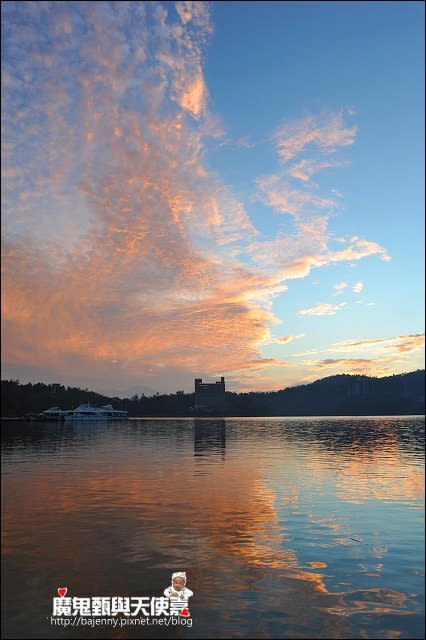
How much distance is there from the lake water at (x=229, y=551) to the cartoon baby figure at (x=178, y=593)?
39cm

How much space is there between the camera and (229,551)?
23344 millimetres

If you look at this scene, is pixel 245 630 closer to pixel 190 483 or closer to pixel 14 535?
pixel 14 535

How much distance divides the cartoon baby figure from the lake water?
39 centimetres

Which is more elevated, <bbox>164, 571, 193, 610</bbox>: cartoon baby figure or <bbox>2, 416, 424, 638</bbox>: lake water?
<bbox>164, 571, 193, 610</bbox>: cartoon baby figure

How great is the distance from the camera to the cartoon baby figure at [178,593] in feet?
54.9

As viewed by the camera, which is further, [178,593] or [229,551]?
[229,551]

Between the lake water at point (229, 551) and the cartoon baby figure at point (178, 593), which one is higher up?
the cartoon baby figure at point (178, 593)

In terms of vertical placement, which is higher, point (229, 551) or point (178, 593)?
point (178, 593)

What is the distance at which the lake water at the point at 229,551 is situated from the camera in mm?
15859

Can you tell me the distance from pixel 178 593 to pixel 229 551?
659 centimetres

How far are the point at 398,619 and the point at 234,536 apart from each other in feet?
38.0

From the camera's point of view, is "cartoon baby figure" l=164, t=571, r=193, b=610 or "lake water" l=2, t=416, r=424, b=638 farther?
"cartoon baby figure" l=164, t=571, r=193, b=610

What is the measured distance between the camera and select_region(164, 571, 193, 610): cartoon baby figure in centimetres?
1672

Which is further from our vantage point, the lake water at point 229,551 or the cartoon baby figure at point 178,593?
the cartoon baby figure at point 178,593
